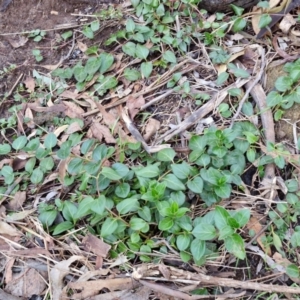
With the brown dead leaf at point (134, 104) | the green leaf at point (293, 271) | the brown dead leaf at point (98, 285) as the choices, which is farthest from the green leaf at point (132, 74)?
the green leaf at point (293, 271)

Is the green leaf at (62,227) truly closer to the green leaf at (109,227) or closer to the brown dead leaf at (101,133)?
the green leaf at (109,227)

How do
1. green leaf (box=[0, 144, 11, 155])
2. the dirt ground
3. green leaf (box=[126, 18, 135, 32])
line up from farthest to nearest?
the dirt ground < green leaf (box=[126, 18, 135, 32]) < green leaf (box=[0, 144, 11, 155])

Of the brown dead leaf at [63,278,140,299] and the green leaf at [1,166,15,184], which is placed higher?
the green leaf at [1,166,15,184]

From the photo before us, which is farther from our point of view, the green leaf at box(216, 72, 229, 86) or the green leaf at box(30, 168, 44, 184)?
the green leaf at box(216, 72, 229, 86)

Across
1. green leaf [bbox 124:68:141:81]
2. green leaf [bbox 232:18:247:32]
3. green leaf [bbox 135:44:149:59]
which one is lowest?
green leaf [bbox 124:68:141:81]

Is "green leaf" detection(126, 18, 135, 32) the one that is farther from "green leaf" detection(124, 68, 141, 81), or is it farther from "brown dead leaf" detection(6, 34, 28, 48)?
"brown dead leaf" detection(6, 34, 28, 48)

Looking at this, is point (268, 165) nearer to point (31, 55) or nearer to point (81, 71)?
point (81, 71)

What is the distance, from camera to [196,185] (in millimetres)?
1946

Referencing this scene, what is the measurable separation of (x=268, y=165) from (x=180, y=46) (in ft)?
2.89

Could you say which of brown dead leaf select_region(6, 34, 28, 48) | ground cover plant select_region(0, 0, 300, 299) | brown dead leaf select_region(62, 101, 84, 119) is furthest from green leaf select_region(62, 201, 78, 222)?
brown dead leaf select_region(6, 34, 28, 48)

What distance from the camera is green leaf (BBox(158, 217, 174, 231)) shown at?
6.06 ft

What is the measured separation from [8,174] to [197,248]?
107cm

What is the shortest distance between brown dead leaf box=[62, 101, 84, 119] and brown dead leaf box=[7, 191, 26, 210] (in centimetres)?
52

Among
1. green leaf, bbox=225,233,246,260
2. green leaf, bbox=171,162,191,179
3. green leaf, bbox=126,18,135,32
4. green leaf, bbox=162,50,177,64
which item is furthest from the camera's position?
green leaf, bbox=126,18,135,32
